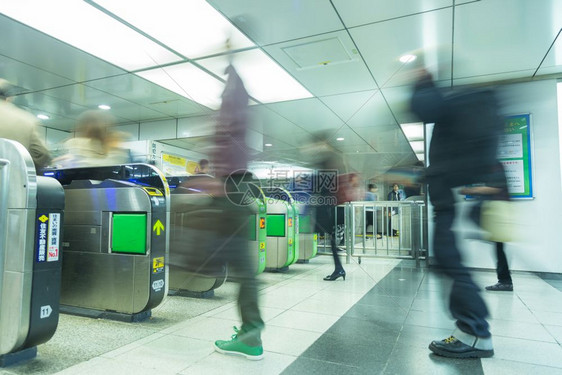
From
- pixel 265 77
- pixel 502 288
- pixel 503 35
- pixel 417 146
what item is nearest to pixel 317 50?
pixel 265 77

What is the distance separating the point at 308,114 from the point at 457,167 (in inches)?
196

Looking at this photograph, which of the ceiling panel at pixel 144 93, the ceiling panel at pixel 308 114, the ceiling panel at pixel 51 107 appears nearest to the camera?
the ceiling panel at pixel 144 93

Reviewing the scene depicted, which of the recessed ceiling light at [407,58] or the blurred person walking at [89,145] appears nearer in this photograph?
the blurred person walking at [89,145]

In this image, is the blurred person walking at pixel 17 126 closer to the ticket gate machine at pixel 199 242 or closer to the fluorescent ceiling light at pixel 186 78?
the fluorescent ceiling light at pixel 186 78

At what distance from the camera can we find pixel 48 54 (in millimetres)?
4074

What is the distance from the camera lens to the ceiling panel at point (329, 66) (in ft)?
12.5

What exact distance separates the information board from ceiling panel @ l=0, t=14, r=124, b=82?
5200 millimetres

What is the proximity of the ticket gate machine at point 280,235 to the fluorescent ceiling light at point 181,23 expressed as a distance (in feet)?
7.24

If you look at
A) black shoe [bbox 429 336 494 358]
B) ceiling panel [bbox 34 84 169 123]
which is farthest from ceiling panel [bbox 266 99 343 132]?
black shoe [bbox 429 336 494 358]

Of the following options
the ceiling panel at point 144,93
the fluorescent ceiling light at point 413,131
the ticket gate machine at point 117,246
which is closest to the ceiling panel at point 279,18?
the ceiling panel at point 144,93

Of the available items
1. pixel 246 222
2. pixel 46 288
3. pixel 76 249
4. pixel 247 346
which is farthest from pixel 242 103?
pixel 76 249

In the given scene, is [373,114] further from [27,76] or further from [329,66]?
[27,76]

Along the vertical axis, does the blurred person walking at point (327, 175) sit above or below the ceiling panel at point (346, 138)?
below

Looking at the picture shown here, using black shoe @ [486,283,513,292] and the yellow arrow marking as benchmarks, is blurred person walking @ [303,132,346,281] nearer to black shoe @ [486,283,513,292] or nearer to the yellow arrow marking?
the yellow arrow marking
